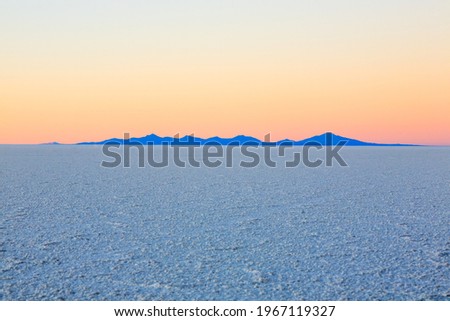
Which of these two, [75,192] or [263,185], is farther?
[263,185]

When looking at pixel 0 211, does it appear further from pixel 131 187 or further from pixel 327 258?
pixel 327 258

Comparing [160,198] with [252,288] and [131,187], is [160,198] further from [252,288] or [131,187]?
[252,288]

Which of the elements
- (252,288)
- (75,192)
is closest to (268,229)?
(252,288)

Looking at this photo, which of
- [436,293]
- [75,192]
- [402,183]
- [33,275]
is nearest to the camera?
[436,293]

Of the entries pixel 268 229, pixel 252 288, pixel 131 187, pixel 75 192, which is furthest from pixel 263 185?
pixel 252 288

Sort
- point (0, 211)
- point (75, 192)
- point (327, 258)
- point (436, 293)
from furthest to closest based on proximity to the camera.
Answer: point (75, 192) → point (0, 211) → point (327, 258) → point (436, 293)

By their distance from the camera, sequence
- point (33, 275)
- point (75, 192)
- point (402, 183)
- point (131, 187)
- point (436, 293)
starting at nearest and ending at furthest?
point (436, 293) → point (33, 275) → point (75, 192) → point (131, 187) → point (402, 183)
